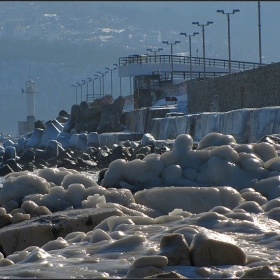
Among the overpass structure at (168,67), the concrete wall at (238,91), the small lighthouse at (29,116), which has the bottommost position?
the small lighthouse at (29,116)

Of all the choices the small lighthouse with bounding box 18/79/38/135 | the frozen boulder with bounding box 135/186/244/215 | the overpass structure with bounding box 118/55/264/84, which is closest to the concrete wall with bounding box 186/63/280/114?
the frozen boulder with bounding box 135/186/244/215

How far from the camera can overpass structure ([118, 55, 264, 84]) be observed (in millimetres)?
77312

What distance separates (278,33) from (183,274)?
560 ft

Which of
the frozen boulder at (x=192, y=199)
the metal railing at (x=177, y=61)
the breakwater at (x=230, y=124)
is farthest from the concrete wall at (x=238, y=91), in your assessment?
the metal railing at (x=177, y=61)

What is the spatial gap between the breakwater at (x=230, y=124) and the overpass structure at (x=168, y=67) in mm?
41245

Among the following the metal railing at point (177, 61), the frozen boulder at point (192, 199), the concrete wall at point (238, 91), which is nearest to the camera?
the frozen boulder at point (192, 199)

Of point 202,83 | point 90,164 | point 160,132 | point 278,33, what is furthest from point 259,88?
point 278,33

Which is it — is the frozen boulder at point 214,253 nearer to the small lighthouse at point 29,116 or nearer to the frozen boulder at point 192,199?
the frozen boulder at point 192,199

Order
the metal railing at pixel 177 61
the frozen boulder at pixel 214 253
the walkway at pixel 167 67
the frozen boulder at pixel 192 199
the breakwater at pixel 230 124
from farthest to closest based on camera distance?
the metal railing at pixel 177 61 < the walkway at pixel 167 67 < the breakwater at pixel 230 124 < the frozen boulder at pixel 192 199 < the frozen boulder at pixel 214 253

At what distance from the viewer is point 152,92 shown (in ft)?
232

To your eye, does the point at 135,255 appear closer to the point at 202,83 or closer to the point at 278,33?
the point at 202,83

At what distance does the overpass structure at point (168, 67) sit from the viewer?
254ft

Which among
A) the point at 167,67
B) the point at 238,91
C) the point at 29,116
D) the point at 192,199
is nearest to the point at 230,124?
the point at 238,91

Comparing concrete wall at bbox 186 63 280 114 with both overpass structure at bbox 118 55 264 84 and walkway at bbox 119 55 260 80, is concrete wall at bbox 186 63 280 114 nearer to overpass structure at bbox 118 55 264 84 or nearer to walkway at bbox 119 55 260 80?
overpass structure at bbox 118 55 264 84
